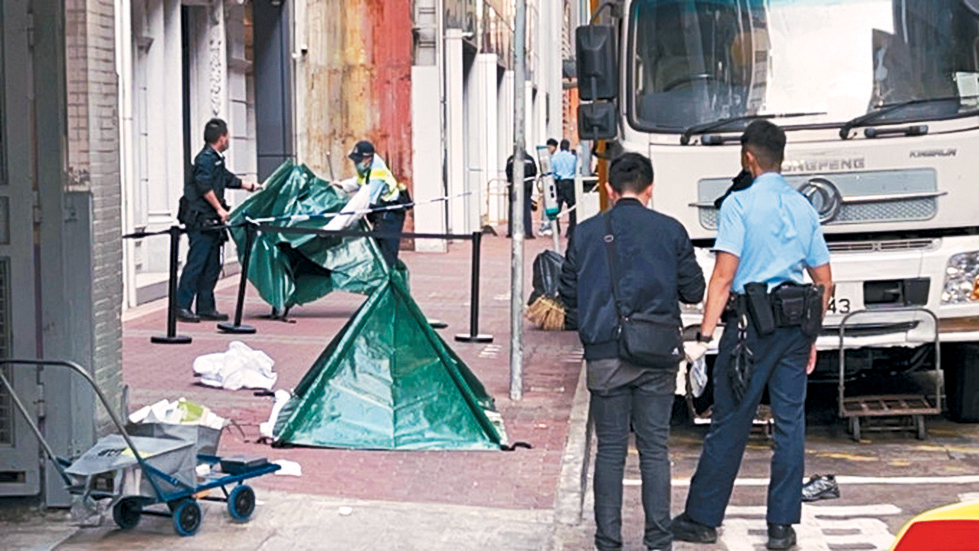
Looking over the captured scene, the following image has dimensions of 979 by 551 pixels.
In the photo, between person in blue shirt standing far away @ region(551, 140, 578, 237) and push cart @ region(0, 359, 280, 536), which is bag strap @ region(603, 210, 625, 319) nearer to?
push cart @ region(0, 359, 280, 536)

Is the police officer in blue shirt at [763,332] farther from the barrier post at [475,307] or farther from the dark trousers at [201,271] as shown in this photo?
the dark trousers at [201,271]

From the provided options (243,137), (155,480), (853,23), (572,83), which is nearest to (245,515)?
(155,480)

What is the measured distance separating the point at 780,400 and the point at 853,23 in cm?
354

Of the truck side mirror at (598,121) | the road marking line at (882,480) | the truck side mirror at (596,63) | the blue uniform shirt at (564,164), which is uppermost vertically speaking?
the truck side mirror at (596,63)

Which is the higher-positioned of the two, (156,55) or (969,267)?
(156,55)

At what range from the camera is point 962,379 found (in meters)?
10.8

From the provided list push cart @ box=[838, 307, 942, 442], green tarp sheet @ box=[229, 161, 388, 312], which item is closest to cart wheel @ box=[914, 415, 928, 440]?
push cart @ box=[838, 307, 942, 442]

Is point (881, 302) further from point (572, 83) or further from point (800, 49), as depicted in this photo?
point (572, 83)

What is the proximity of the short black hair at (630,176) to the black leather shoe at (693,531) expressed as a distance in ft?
5.33

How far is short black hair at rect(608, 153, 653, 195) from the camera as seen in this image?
7371 mm

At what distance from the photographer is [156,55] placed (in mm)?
18953

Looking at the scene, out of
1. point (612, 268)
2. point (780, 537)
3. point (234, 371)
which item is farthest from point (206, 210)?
point (780, 537)

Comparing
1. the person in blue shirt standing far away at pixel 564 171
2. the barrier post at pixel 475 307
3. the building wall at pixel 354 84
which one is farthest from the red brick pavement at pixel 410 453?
the person in blue shirt standing far away at pixel 564 171

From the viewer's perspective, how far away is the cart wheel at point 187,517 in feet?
24.6
